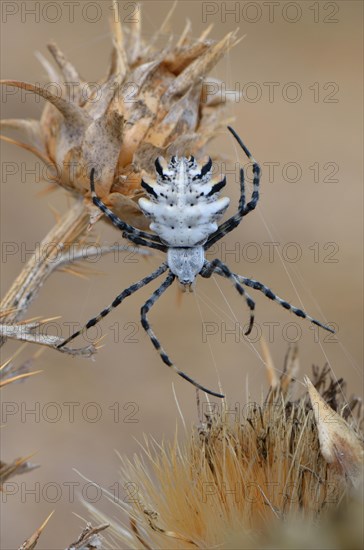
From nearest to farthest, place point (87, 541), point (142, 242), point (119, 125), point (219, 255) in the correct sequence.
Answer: point (87, 541)
point (119, 125)
point (142, 242)
point (219, 255)

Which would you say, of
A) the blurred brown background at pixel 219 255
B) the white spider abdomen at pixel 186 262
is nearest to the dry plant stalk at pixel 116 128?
the white spider abdomen at pixel 186 262

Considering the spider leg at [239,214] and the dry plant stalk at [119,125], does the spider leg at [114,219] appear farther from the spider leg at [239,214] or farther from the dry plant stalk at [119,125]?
the spider leg at [239,214]

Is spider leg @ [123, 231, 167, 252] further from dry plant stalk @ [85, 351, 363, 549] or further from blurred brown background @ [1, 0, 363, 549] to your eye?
blurred brown background @ [1, 0, 363, 549]

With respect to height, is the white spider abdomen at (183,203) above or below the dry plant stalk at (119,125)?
below

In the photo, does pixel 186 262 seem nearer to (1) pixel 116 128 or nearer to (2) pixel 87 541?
(1) pixel 116 128

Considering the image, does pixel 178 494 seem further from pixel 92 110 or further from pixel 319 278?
pixel 319 278

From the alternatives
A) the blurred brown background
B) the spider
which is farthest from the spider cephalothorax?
the blurred brown background

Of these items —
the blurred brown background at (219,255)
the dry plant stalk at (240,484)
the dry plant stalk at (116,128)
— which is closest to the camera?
the dry plant stalk at (240,484)

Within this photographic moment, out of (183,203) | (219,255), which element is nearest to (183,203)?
(183,203)

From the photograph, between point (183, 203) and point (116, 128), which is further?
point (183, 203)
